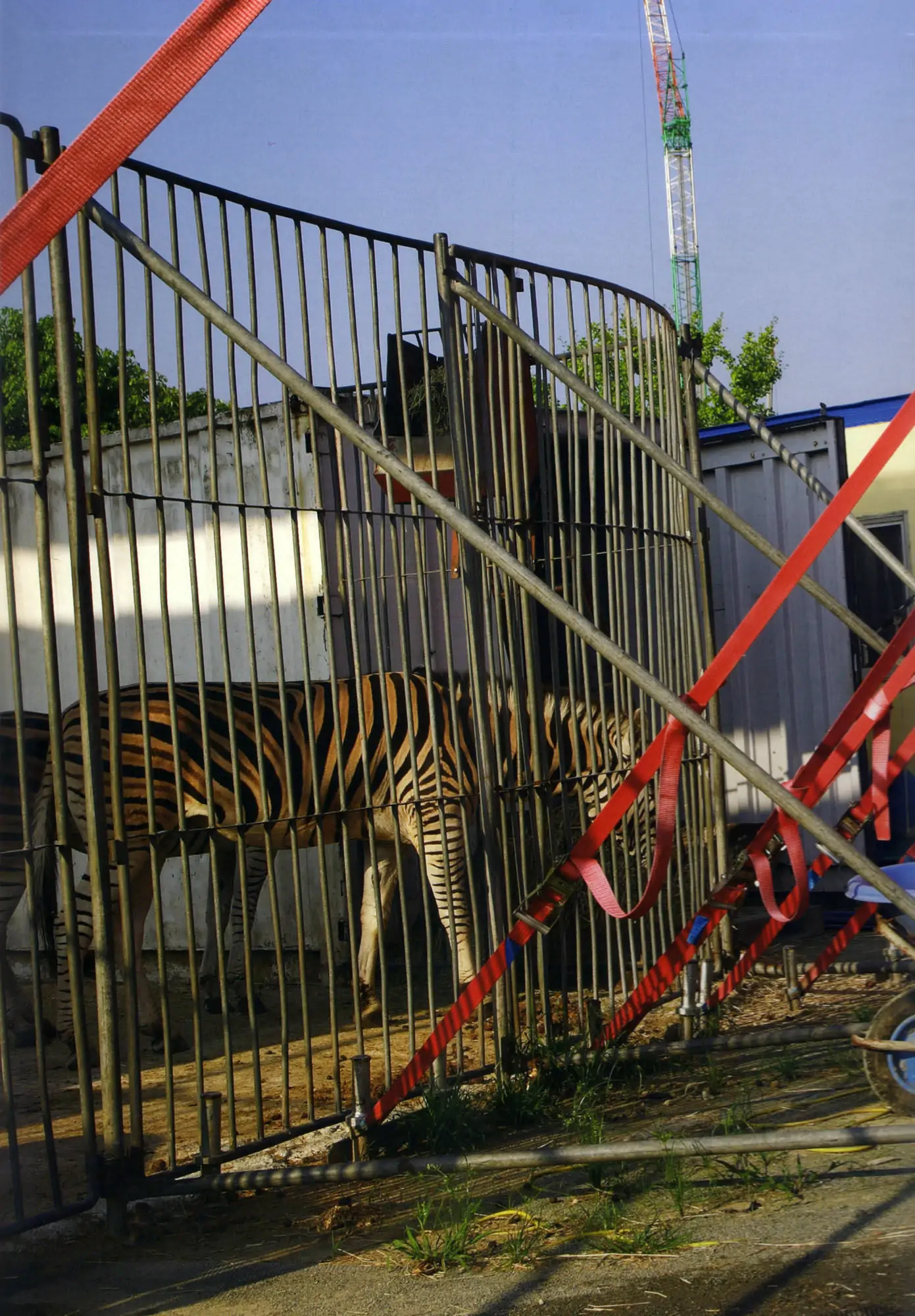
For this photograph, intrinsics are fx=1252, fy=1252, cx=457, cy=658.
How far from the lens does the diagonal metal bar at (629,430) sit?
15.7 feet

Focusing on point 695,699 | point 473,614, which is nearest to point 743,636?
point 695,699

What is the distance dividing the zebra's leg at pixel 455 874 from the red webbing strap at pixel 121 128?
402 cm

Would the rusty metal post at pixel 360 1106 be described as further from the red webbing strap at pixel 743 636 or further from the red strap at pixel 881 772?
the red strap at pixel 881 772

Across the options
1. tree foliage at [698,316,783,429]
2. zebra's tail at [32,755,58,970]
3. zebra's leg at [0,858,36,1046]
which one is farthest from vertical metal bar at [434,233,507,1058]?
tree foliage at [698,316,783,429]

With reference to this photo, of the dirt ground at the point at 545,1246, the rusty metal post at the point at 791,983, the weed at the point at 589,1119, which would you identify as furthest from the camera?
the rusty metal post at the point at 791,983

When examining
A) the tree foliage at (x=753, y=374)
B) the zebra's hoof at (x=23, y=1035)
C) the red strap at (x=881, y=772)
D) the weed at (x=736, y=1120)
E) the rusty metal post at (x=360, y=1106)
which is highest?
the tree foliage at (x=753, y=374)

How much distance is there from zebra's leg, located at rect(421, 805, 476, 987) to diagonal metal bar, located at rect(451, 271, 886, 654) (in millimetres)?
1902

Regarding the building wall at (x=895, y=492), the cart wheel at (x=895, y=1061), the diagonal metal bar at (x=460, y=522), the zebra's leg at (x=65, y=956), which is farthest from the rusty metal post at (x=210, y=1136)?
the building wall at (x=895, y=492)

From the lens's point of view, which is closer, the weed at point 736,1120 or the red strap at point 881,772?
the weed at point 736,1120

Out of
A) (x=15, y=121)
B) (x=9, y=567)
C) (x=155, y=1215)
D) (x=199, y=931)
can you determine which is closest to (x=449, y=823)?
(x=199, y=931)

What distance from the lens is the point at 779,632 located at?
8.33m

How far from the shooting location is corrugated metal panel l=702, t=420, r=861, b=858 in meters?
8.11

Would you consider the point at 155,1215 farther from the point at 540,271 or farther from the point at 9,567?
the point at 540,271

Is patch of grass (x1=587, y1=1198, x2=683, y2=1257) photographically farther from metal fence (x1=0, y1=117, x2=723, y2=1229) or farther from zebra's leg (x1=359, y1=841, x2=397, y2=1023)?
zebra's leg (x1=359, y1=841, x2=397, y2=1023)
